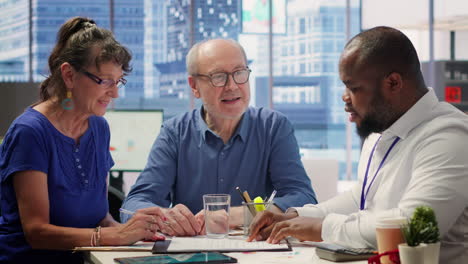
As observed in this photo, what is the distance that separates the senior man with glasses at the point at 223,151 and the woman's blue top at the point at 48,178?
0.36 meters

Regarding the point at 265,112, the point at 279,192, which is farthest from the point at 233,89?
the point at 279,192

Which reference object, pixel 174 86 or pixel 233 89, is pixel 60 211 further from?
pixel 174 86

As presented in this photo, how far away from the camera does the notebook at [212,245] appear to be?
1.94 metres

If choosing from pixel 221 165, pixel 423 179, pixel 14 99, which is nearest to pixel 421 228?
pixel 423 179

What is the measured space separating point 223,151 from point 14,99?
5.32 feet

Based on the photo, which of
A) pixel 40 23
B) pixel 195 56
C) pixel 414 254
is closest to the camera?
pixel 414 254

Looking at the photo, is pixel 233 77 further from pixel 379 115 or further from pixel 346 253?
pixel 346 253

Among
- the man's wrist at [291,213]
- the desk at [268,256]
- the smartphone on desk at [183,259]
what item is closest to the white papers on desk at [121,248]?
the desk at [268,256]

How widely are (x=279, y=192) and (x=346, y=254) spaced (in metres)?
0.98

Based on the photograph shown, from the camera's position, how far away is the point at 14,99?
12.5ft

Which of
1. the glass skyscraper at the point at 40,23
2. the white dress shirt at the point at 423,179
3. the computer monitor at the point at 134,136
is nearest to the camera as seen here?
the white dress shirt at the point at 423,179

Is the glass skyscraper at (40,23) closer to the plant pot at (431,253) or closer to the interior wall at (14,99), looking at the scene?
the interior wall at (14,99)

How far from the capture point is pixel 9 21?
9.66 metres

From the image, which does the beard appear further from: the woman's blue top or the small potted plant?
the woman's blue top
